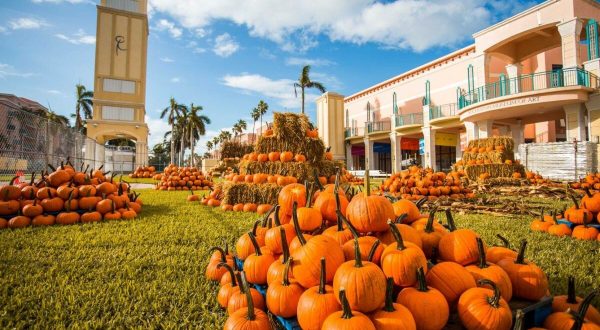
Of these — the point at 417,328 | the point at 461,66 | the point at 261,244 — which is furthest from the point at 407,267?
the point at 461,66

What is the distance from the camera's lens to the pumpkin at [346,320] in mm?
1178

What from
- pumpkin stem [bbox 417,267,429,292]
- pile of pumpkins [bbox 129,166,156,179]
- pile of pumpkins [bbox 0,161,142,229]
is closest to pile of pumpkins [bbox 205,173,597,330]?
pumpkin stem [bbox 417,267,429,292]

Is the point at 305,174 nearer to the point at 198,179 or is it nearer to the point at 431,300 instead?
the point at 431,300

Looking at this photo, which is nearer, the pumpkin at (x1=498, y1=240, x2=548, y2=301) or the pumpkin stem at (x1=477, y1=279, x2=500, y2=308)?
the pumpkin stem at (x1=477, y1=279, x2=500, y2=308)

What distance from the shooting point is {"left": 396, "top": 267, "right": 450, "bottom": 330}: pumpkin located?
1298 millimetres

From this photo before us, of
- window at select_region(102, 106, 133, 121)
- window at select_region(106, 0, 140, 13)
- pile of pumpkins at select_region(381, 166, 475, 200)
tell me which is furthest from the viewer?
window at select_region(106, 0, 140, 13)

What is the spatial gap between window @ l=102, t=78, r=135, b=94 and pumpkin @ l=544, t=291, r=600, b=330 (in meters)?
38.3

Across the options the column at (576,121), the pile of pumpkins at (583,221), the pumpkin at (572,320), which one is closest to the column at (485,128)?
the column at (576,121)

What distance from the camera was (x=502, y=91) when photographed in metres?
16.6

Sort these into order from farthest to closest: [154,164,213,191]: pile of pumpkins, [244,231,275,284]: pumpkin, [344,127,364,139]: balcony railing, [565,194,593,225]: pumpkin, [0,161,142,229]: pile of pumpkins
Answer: [344,127,364,139]: balcony railing → [154,164,213,191]: pile of pumpkins → [0,161,142,229]: pile of pumpkins → [565,194,593,225]: pumpkin → [244,231,275,284]: pumpkin

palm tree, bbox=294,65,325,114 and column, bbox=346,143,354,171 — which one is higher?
palm tree, bbox=294,65,325,114

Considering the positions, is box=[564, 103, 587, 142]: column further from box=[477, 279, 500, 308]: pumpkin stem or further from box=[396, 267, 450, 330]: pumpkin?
box=[396, 267, 450, 330]: pumpkin

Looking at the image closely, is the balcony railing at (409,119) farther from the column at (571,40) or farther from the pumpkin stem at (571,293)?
the pumpkin stem at (571,293)

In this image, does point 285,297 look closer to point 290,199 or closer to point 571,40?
point 290,199
